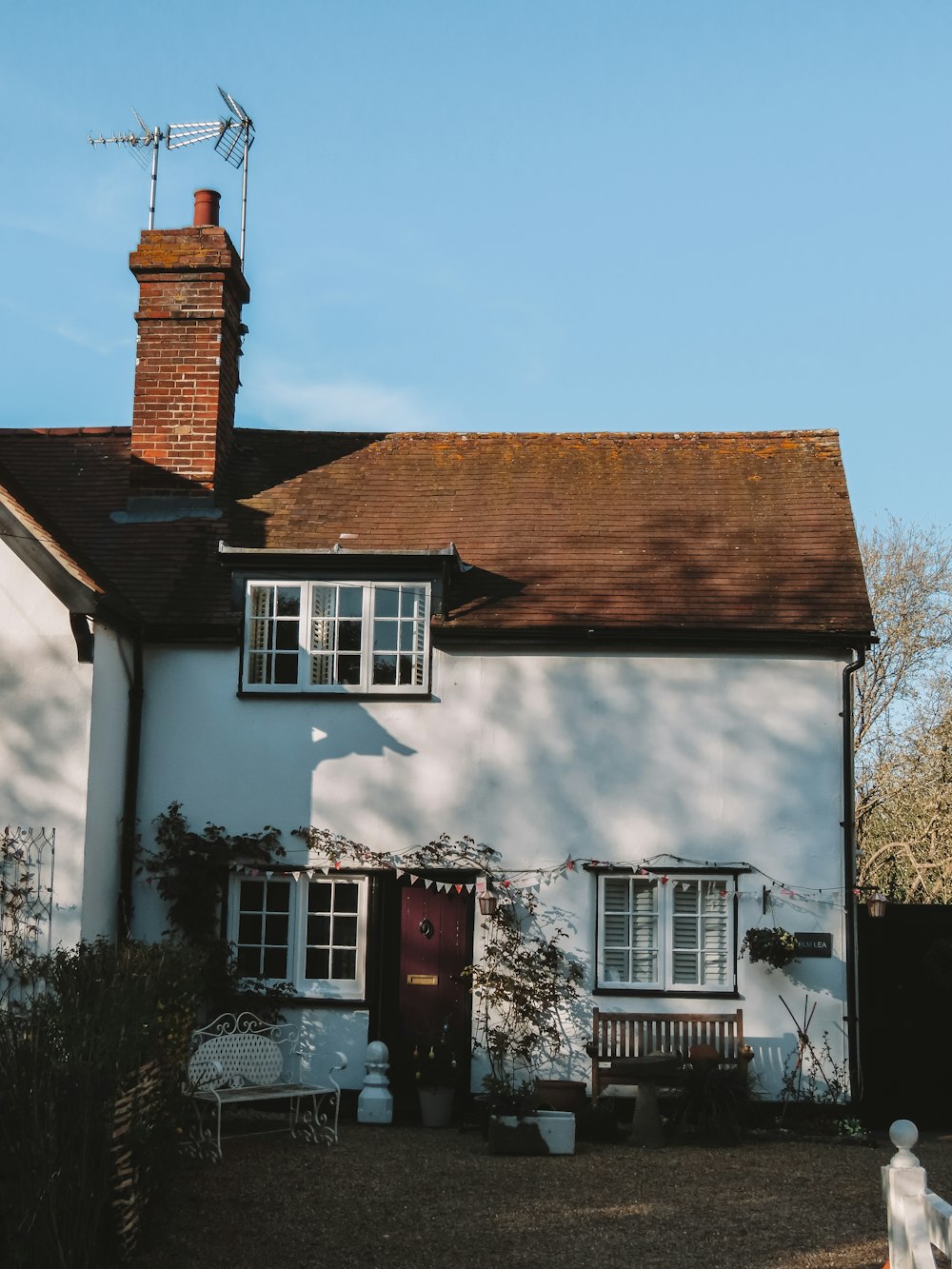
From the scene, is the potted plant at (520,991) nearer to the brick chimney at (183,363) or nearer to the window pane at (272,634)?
the window pane at (272,634)

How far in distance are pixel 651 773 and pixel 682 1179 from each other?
4140 mm

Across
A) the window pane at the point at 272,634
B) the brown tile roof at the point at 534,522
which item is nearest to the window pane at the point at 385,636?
the brown tile roof at the point at 534,522

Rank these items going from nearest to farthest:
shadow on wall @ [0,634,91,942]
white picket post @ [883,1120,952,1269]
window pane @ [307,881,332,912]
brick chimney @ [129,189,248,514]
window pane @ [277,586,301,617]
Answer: white picket post @ [883,1120,952,1269], shadow on wall @ [0,634,91,942], window pane @ [307,881,332,912], window pane @ [277,586,301,617], brick chimney @ [129,189,248,514]

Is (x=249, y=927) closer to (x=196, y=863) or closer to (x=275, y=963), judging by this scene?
(x=275, y=963)

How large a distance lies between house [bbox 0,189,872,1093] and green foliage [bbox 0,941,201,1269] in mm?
4302

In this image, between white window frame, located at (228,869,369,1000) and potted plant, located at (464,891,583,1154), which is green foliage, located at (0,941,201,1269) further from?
potted plant, located at (464,891,583,1154)

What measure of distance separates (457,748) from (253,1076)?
3.55m

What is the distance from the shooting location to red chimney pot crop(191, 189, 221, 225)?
1614 cm

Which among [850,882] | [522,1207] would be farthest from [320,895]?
[850,882]

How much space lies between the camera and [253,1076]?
12.0 metres

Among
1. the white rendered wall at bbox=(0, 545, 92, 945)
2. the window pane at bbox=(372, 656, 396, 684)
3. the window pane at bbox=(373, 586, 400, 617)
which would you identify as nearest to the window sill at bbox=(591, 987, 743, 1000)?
the window pane at bbox=(372, 656, 396, 684)

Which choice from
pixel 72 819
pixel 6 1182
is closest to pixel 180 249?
pixel 72 819

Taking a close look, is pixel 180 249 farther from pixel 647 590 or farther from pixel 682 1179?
pixel 682 1179

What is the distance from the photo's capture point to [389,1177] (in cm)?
1002
